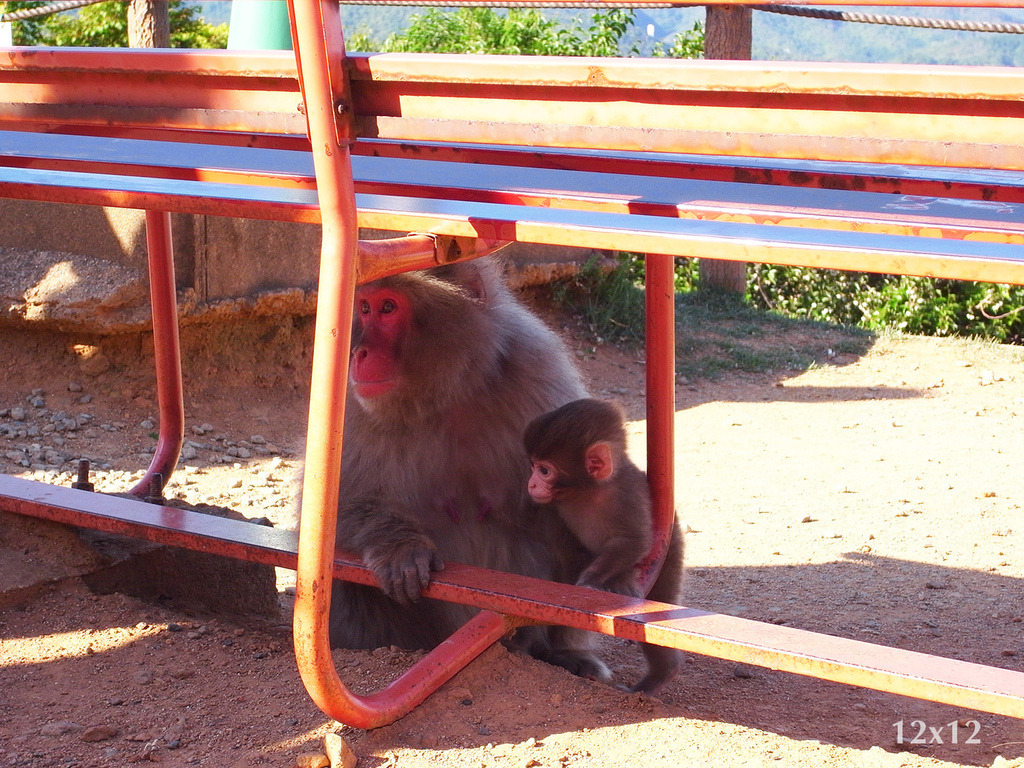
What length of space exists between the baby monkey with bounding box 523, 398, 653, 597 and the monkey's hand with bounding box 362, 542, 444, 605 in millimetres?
348

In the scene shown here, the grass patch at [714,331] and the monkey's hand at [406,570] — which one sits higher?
the monkey's hand at [406,570]

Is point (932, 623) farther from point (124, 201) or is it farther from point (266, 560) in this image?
point (124, 201)

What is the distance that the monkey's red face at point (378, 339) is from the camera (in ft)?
8.58

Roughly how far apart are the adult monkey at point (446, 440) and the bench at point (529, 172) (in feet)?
1.34

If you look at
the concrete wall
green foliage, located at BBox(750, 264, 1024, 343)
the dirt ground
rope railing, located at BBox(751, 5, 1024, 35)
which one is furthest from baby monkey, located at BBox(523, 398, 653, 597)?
green foliage, located at BBox(750, 264, 1024, 343)

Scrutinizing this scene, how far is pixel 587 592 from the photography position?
2221mm

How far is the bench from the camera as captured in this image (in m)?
1.38

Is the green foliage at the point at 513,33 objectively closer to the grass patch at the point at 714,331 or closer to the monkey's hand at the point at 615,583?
the grass patch at the point at 714,331

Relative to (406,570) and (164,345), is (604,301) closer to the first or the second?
(164,345)

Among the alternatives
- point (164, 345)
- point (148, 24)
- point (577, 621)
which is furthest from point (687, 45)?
point (577, 621)

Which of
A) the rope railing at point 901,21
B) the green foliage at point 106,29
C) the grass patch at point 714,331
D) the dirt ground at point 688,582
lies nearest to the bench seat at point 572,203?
the dirt ground at point 688,582

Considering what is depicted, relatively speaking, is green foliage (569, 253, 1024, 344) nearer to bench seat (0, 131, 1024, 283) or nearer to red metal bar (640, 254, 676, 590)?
red metal bar (640, 254, 676, 590)

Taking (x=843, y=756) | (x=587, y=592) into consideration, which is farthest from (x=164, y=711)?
(x=843, y=756)

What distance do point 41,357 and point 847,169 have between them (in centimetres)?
451
